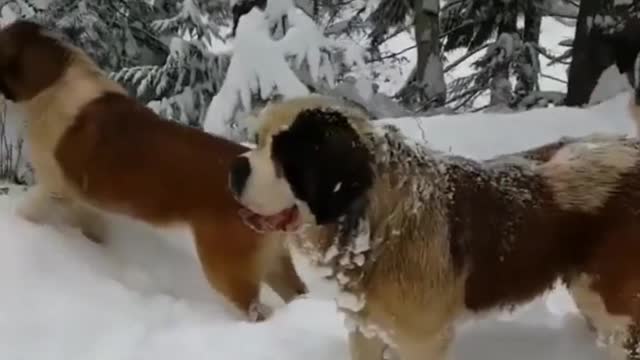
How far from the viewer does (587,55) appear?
995cm

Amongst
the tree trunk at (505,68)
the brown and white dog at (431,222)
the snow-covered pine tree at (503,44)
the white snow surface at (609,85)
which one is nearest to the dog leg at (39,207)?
the brown and white dog at (431,222)

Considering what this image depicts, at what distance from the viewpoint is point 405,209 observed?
3430 mm

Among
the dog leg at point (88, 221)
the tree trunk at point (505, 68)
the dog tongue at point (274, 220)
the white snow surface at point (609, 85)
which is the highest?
the dog tongue at point (274, 220)

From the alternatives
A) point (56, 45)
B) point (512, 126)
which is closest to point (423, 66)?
point (512, 126)

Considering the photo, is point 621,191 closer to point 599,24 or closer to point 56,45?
point 56,45

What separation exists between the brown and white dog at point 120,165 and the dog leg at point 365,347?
865 millimetres

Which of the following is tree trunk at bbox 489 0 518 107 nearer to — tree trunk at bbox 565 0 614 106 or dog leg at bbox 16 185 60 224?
tree trunk at bbox 565 0 614 106

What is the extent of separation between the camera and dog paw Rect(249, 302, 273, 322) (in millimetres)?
4551

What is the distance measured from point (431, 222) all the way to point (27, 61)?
2.73 meters

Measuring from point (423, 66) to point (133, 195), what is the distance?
21.9 feet

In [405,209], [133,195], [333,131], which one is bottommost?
[133,195]

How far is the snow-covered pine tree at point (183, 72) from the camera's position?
32.3 feet

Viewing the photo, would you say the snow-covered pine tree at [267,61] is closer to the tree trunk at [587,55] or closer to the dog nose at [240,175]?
the tree trunk at [587,55]

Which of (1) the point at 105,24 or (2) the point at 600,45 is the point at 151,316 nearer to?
(1) the point at 105,24
